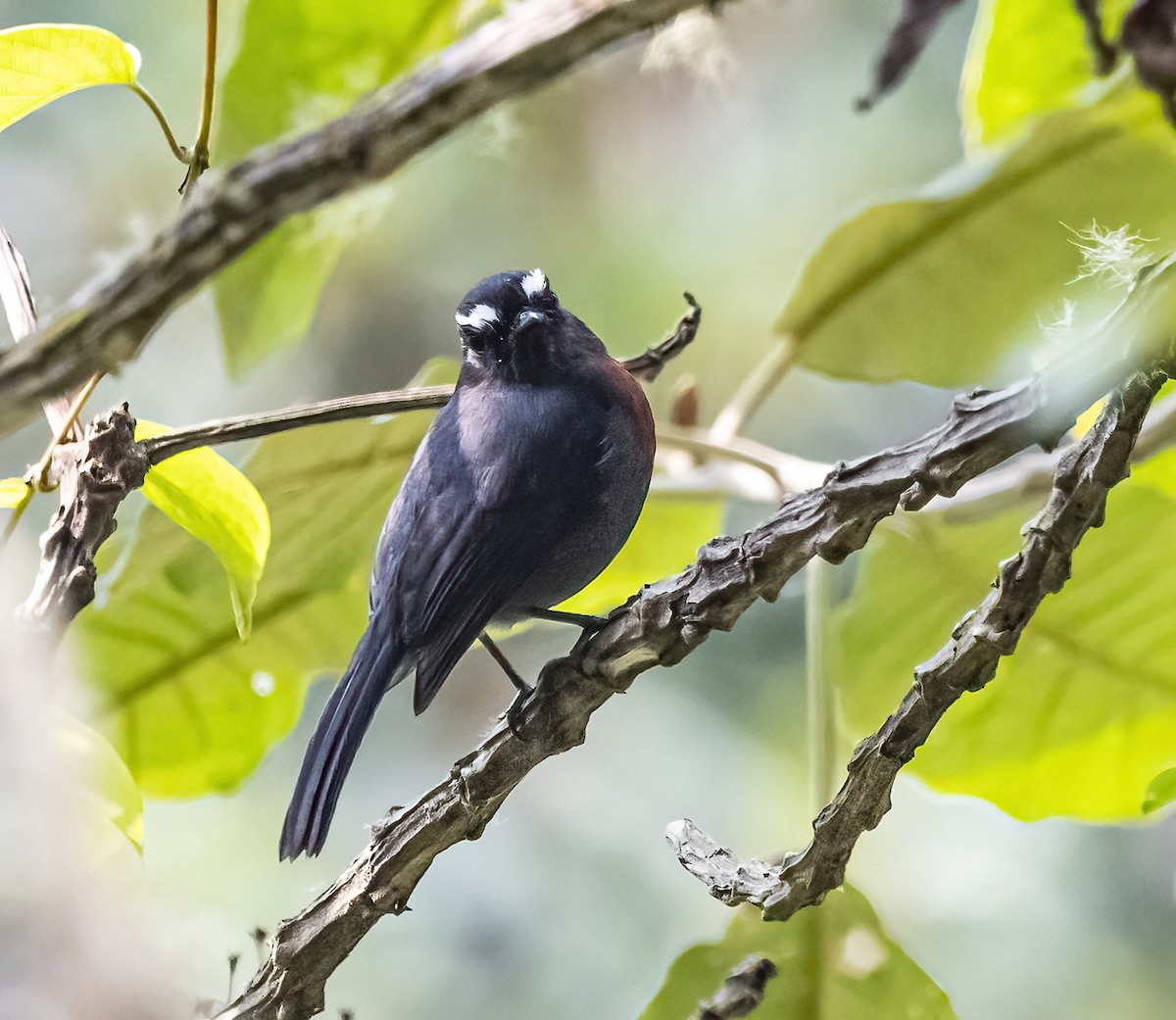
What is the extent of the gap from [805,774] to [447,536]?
1.34 m

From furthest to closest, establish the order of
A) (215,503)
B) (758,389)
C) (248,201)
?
(758,389)
(215,503)
(248,201)

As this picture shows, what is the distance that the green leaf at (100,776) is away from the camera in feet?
3.24

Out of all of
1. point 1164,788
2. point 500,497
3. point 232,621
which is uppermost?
point 232,621

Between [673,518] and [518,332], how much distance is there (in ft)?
1.27

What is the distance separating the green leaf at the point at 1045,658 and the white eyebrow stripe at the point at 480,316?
0.44m

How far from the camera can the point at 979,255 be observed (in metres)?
1.16

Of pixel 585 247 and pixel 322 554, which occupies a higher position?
pixel 585 247

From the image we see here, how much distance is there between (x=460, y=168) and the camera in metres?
2.23

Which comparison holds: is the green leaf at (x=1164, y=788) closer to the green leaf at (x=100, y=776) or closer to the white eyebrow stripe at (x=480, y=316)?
the white eyebrow stripe at (x=480, y=316)

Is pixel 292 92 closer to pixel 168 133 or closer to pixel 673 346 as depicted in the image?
pixel 168 133

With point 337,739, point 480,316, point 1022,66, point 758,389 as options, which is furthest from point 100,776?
point 1022,66

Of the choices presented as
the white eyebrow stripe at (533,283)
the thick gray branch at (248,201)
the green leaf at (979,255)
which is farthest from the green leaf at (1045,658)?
the thick gray branch at (248,201)

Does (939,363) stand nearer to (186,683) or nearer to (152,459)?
(152,459)

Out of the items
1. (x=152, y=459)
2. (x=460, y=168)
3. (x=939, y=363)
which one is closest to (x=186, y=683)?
(x=152, y=459)
